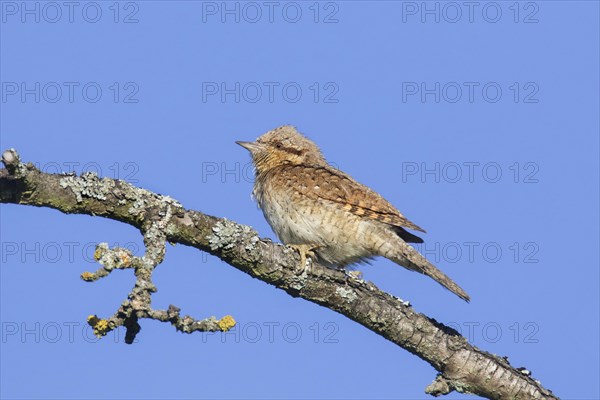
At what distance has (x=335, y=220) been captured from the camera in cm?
723

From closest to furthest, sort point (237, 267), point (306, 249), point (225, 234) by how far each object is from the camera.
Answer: point (225, 234), point (237, 267), point (306, 249)

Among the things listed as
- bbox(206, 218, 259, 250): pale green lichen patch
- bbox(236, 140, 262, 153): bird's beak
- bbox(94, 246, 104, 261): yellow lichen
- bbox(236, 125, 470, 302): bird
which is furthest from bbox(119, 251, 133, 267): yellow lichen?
bbox(236, 140, 262, 153): bird's beak

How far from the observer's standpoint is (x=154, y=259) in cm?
464

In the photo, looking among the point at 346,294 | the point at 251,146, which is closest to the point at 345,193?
the point at 251,146

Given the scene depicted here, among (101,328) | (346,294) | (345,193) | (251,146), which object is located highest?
(251,146)

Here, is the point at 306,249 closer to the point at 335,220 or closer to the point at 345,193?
the point at 335,220

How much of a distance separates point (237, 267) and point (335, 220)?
208cm

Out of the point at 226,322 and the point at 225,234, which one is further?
→ the point at 225,234

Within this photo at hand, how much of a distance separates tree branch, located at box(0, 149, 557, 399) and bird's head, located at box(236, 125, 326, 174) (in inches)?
119

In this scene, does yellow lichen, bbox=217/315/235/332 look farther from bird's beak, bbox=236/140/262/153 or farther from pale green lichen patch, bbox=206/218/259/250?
bird's beak, bbox=236/140/262/153

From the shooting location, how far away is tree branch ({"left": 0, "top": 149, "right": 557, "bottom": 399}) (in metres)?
4.46

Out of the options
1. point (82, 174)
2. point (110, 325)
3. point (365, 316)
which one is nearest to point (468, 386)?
point (365, 316)

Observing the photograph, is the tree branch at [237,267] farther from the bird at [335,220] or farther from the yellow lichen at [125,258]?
the bird at [335,220]

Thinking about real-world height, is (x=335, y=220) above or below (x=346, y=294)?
above
